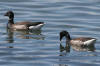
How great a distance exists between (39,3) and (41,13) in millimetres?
2563

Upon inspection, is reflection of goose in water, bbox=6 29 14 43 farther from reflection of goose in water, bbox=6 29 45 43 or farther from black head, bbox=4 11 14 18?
black head, bbox=4 11 14 18

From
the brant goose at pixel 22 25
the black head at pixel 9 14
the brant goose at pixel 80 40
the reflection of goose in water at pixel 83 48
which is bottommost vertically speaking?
the reflection of goose in water at pixel 83 48

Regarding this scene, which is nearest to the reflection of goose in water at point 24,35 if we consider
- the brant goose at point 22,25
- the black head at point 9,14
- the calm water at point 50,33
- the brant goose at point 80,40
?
the calm water at point 50,33

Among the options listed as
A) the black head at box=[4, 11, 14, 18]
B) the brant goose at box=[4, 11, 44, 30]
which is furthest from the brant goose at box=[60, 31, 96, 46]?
the black head at box=[4, 11, 14, 18]

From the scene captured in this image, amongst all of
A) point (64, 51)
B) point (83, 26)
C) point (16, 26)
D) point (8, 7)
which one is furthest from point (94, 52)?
point (8, 7)

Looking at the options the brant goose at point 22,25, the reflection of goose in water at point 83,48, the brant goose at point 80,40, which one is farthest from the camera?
the brant goose at point 22,25

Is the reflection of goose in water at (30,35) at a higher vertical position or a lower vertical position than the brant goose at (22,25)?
lower

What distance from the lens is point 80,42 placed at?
21594 mm

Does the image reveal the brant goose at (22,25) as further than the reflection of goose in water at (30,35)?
Yes

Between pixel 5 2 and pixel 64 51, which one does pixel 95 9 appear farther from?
pixel 64 51

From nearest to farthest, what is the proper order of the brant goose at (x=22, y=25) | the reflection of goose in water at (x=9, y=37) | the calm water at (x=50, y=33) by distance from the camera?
the calm water at (x=50, y=33) < the reflection of goose in water at (x=9, y=37) < the brant goose at (x=22, y=25)

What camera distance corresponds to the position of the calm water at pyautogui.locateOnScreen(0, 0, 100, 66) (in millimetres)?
19016

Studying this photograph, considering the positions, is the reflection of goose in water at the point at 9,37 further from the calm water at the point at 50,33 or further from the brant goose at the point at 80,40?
the brant goose at the point at 80,40

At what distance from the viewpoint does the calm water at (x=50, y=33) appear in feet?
62.4
